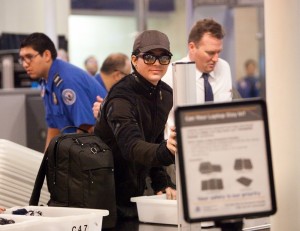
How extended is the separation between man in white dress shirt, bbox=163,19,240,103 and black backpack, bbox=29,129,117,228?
185 cm

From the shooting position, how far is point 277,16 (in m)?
2.67

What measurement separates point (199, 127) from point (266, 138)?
18 centimetres

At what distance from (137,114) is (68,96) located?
2.11m

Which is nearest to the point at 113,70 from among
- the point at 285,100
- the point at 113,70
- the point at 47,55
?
the point at 113,70

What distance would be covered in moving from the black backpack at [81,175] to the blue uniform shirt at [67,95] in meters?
1.99

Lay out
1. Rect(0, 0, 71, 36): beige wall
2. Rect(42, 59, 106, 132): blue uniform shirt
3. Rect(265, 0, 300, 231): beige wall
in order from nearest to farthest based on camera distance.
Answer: Rect(265, 0, 300, 231): beige wall < Rect(42, 59, 106, 132): blue uniform shirt < Rect(0, 0, 71, 36): beige wall

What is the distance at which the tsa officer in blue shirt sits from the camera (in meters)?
5.72

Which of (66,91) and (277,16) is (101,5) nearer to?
(66,91)

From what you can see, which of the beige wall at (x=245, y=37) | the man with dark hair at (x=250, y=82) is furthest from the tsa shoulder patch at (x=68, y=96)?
the beige wall at (x=245, y=37)

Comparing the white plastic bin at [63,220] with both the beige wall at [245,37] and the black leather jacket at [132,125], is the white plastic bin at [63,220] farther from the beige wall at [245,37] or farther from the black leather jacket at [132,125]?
the beige wall at [245,37]

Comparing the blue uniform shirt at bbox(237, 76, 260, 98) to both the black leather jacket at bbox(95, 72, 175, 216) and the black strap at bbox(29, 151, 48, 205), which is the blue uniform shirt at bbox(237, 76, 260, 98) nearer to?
the black leather jacket at bbox(95, 72, 175, 216)

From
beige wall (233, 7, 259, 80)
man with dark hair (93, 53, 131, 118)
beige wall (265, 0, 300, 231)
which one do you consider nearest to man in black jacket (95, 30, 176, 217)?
beige wall (265, 0, 300, 231)

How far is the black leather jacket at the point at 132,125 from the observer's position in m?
3.58

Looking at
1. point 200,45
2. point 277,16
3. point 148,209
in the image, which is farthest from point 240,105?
→ point 200,45
